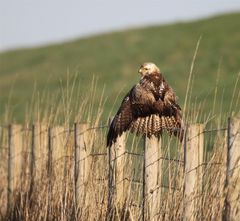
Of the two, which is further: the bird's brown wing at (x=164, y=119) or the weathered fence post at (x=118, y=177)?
the weathered fence post at (x=118, y=177)

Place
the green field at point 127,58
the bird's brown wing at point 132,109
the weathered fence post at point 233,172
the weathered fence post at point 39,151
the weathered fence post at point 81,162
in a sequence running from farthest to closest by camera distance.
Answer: the green field at point 127,58, the weathered fence post at point 39,151, the weathered fence post at point 81,162, the bird's brown wing at point 132,109, the weathered fence post at point 233,172

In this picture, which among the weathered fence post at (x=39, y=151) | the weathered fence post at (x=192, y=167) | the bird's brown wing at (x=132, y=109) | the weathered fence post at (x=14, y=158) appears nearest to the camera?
the weathered fence post at (x=192, y=167)

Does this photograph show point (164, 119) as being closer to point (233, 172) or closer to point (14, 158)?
point (233, 172)

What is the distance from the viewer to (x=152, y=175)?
730 centimetres

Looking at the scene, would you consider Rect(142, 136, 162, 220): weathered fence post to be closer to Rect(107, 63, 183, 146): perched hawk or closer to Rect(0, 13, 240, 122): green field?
Rect(107, 63, 183, 146): perched hawk

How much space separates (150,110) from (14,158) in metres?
4.14

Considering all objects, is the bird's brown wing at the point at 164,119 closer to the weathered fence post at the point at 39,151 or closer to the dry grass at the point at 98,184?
the dry grass at the point at 98,184

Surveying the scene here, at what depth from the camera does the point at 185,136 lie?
6711mm

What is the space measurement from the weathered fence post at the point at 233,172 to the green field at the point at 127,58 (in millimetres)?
22207

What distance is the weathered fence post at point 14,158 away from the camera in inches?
434

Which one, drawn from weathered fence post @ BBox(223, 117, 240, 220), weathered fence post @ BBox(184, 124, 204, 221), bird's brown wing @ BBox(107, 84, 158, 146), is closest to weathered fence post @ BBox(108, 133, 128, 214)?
bird's brown wing @ BBox(107, 84, 158, 146)

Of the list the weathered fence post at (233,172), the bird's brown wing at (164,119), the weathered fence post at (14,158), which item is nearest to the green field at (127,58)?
the weathered fence post at (14,158)

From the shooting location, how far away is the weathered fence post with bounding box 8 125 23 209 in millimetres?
11031

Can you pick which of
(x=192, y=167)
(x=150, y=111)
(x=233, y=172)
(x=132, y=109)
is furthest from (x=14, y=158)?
(x=233, y=172)
